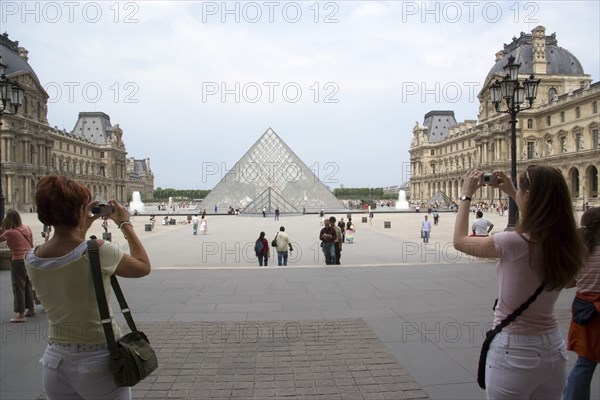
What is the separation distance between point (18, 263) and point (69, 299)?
4269 millimetres

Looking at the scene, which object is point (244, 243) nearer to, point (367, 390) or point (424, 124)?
point (367, 390)

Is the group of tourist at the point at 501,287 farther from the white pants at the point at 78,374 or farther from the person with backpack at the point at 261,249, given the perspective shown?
the person with backpack at the point at 261,249

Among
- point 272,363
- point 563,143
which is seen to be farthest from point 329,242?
point 563,143

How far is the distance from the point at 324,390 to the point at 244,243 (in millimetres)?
12872

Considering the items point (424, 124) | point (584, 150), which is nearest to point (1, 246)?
point (584, 150)

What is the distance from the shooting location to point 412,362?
3.90m

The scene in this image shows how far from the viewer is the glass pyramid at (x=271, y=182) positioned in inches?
1836

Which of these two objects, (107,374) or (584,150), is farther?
(584,150)

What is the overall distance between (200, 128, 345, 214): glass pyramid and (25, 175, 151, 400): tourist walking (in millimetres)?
44130

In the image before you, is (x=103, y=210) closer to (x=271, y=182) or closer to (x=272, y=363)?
(x=272, y=363)

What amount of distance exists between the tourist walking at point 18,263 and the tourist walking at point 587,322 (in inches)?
214

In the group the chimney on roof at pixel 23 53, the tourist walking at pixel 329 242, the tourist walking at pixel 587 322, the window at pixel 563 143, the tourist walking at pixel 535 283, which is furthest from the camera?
the chimney on roof at pixel 23 53

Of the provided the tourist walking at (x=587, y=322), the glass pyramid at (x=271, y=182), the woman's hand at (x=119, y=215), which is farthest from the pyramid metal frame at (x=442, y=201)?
the woman's hand at (x=119, y=215)

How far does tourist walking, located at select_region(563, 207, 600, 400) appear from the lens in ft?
9.09
